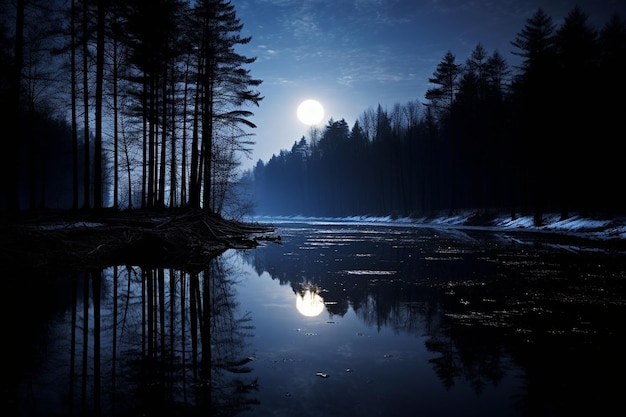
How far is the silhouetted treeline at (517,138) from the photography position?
83.1 ft

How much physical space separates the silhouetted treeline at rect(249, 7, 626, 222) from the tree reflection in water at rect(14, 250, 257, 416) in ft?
97.1

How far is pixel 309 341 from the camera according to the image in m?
4.76

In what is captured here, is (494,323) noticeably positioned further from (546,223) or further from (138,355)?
(546,223)

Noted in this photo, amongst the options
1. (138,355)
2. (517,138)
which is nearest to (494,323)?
(138,355)

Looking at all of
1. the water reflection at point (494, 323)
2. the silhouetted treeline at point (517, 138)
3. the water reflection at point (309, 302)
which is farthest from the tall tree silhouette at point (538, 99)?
the water reflection at point (309, 302)

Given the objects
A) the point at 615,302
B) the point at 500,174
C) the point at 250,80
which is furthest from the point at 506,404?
the point at 500,174

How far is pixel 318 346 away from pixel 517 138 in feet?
118

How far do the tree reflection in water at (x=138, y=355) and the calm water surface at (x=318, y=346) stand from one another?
0.07ft

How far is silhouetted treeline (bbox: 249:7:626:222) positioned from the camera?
83.1 feet

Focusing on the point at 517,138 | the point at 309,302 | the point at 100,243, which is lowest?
the point at 309,302

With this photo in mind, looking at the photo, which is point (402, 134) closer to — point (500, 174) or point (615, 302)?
point (500, 174)

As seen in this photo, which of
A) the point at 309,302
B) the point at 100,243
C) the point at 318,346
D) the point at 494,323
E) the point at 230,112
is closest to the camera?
the point at 318,346

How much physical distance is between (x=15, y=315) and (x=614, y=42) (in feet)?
130

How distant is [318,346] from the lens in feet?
15.0
